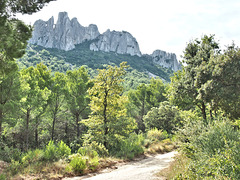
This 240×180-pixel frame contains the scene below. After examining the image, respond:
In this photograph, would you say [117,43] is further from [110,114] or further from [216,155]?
[216,155]

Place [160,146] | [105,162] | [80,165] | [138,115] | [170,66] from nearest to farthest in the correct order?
1. [80,165]
2. [105,162]
3. [160,146]
4. [138,115]
5. [170,66]

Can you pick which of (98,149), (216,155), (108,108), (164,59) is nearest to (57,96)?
(108,108)

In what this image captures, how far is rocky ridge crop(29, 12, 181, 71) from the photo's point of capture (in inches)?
4667

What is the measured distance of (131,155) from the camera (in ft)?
32.7

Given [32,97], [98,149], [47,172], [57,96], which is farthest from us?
[57,96]

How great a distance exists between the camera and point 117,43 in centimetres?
13188

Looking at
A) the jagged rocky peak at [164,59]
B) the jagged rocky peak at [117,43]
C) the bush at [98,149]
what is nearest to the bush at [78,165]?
the bush at [98,149]

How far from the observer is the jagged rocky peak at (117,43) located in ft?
408

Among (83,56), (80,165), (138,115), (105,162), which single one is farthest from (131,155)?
(83,56)

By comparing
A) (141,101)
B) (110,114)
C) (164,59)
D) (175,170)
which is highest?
(164,59)

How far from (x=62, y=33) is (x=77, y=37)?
1112 cm

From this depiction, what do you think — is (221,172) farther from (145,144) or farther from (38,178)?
(145,144)

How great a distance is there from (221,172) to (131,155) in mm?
7151

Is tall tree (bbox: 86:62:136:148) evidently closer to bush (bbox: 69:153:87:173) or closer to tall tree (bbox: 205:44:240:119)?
bush (bbox: 69:153:87:173)
